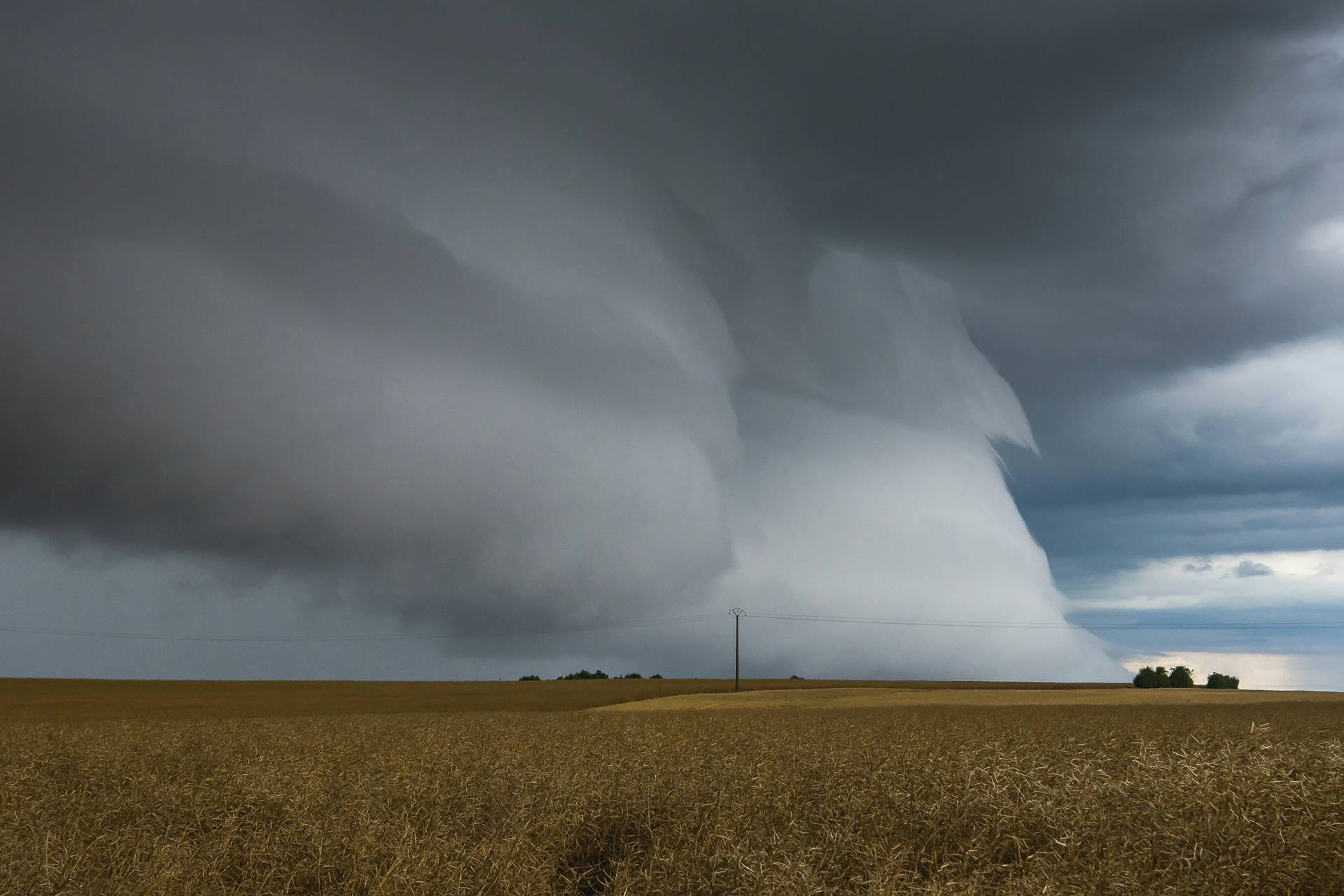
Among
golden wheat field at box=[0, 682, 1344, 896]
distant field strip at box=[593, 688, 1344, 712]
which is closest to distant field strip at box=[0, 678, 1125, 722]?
distant field strip at box=[593, 688, 1344, 712]

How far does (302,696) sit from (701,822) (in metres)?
84.8

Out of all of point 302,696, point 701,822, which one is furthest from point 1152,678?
point 701,822

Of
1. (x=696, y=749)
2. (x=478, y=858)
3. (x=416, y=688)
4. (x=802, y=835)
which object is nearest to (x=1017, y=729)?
(x=696, y=749)

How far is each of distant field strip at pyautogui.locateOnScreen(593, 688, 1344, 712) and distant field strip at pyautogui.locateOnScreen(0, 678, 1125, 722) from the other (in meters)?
8.42

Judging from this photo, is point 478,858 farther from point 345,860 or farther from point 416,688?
point 416,688

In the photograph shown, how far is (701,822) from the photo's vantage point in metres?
10.6

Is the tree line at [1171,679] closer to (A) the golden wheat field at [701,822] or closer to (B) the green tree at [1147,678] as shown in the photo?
(B) the green tree at [1147,678]

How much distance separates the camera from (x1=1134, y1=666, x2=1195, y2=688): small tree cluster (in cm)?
12541

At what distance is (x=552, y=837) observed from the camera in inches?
404

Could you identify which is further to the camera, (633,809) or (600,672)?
(600,672)

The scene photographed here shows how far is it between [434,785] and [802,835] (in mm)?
5689

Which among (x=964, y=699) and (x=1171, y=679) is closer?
(x=964, y=699)

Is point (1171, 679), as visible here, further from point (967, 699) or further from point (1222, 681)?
point (967, 699)

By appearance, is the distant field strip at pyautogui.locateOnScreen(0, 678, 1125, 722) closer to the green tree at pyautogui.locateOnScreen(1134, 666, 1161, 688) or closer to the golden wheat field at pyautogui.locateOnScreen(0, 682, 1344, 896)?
the green tree at pyautogui.locateOnScreen(1134, 666, 1161, 688)
